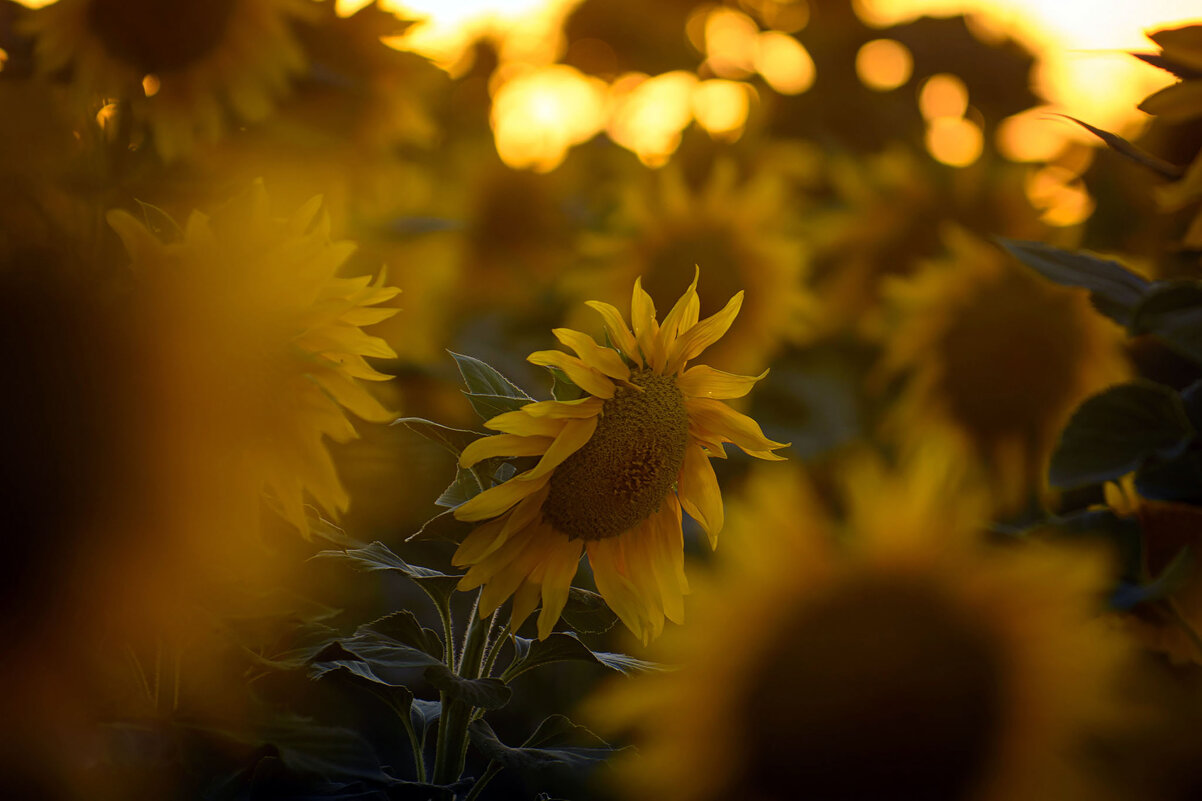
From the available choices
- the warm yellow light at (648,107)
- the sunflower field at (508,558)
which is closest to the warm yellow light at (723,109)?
the warm yellow light at (648,107)

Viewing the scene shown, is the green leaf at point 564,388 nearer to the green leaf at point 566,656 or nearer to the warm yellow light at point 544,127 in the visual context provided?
the green leaf at point 566,656

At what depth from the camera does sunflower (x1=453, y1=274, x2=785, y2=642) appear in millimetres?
449

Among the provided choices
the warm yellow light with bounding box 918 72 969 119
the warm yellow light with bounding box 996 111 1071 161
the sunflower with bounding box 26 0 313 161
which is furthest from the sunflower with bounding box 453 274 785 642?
the warm yellow light with bounding box 918 72 969 119

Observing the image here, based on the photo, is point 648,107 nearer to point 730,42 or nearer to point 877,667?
point 730,42

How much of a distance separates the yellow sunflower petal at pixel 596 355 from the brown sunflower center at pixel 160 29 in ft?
2.32

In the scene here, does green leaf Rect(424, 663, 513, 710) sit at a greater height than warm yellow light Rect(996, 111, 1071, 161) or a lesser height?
greater

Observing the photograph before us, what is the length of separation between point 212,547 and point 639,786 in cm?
22

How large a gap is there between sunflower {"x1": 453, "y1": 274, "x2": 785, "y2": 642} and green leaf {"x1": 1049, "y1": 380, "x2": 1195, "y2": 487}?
0.15 meters

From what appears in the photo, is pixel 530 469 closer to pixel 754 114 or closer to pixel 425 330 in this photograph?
pixel 425 330

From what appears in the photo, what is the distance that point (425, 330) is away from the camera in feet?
4.09

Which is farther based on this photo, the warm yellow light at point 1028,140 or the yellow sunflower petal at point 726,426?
the warm yellow light at point 1028,140

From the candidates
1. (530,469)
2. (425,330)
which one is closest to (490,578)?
(530,469)

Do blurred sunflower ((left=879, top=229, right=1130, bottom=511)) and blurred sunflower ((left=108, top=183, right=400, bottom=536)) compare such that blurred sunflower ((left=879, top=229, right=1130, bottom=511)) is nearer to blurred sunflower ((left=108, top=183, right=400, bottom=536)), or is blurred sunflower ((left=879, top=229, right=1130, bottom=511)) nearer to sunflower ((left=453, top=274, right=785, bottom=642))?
sunflower ((left=453, top=274, right=785, bottom=642))

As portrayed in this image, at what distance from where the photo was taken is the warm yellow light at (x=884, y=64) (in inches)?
79.2
